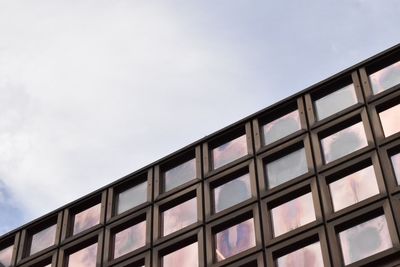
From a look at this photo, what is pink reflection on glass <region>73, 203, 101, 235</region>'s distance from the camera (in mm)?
44594

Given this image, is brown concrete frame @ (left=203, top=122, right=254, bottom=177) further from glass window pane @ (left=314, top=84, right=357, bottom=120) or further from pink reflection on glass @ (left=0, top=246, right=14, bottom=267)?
pink reflection on glass @ (left=0, top=246, right=14, bottom=267)

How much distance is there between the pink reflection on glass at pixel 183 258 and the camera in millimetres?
38594

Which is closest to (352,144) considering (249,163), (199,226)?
(249,163)

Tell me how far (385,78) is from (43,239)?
18337 millimetres

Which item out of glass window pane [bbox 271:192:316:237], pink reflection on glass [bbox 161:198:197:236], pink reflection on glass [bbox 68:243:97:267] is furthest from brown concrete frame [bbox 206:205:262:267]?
pink reflection on glass [bbox 68:243:97:267]

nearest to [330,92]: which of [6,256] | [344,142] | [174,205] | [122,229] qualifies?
[344,142]

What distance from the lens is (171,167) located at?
1740 inches

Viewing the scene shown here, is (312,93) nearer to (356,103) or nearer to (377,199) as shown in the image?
(356,103)

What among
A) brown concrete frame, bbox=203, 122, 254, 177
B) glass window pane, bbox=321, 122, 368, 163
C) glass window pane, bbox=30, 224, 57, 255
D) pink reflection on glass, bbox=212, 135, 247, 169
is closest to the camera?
glass window pane, bbox=321, 122, 368, 163

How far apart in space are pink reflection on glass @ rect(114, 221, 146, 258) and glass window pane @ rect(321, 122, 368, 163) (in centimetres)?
909

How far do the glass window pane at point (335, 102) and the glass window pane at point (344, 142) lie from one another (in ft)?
4.76

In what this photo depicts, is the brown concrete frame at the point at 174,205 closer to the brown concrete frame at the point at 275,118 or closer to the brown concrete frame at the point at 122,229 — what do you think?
the brown concrete frame at the point at 122,229

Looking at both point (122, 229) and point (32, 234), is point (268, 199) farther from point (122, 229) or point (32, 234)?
point (32, 234)

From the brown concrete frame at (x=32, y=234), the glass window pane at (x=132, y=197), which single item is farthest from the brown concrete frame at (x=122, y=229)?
the brown concrete frame at (x=32, y=234)
